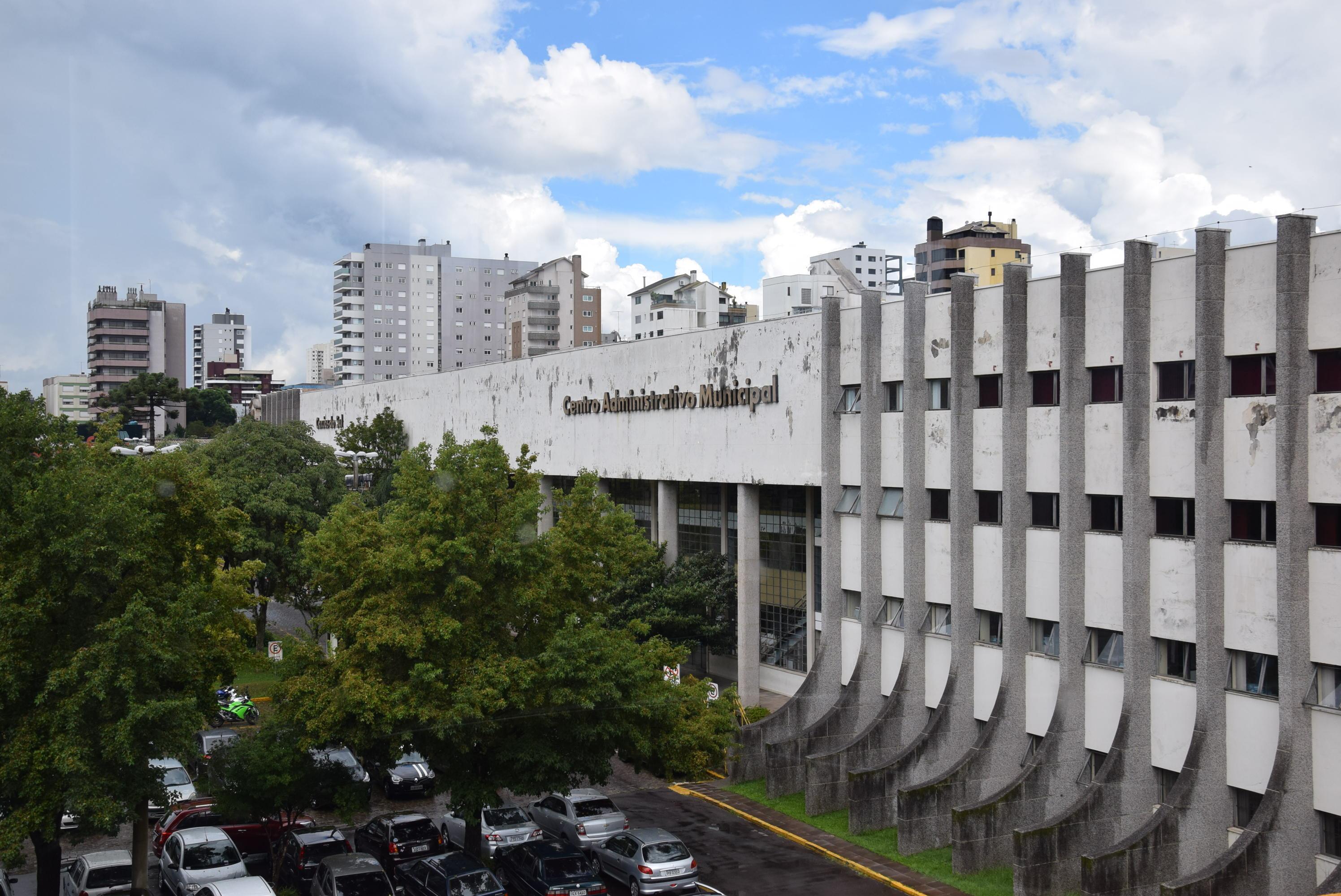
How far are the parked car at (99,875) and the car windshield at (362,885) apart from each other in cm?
498

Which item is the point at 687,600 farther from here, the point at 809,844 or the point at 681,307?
the point at 681,307

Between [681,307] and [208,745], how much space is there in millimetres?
76154

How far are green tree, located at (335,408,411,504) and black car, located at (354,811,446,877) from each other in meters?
36.3

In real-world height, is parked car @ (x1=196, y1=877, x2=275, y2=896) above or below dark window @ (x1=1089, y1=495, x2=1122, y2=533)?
below

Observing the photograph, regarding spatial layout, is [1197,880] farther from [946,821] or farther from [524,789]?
[524,789]

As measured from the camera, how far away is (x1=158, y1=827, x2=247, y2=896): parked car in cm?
2533

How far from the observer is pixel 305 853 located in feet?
87.2

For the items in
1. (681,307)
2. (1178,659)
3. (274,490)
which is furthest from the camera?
(681,307)

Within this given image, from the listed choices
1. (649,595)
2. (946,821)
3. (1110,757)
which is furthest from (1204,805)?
(649,595)

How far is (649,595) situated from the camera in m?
41.2

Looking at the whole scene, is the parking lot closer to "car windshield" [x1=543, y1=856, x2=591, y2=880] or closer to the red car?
the red car

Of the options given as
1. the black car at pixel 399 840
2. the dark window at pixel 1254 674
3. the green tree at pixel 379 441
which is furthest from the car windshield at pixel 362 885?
the green tree at pixel 379 441

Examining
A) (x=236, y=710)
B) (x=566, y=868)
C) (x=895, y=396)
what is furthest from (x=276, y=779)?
(x=236, y=710)

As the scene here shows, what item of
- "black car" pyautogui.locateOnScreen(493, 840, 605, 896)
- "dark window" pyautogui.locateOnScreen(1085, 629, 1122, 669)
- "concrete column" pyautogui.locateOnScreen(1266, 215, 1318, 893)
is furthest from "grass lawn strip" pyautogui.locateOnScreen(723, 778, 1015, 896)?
"black car" pyautogui.locateOnScreen(493, 840, 605, 896)
